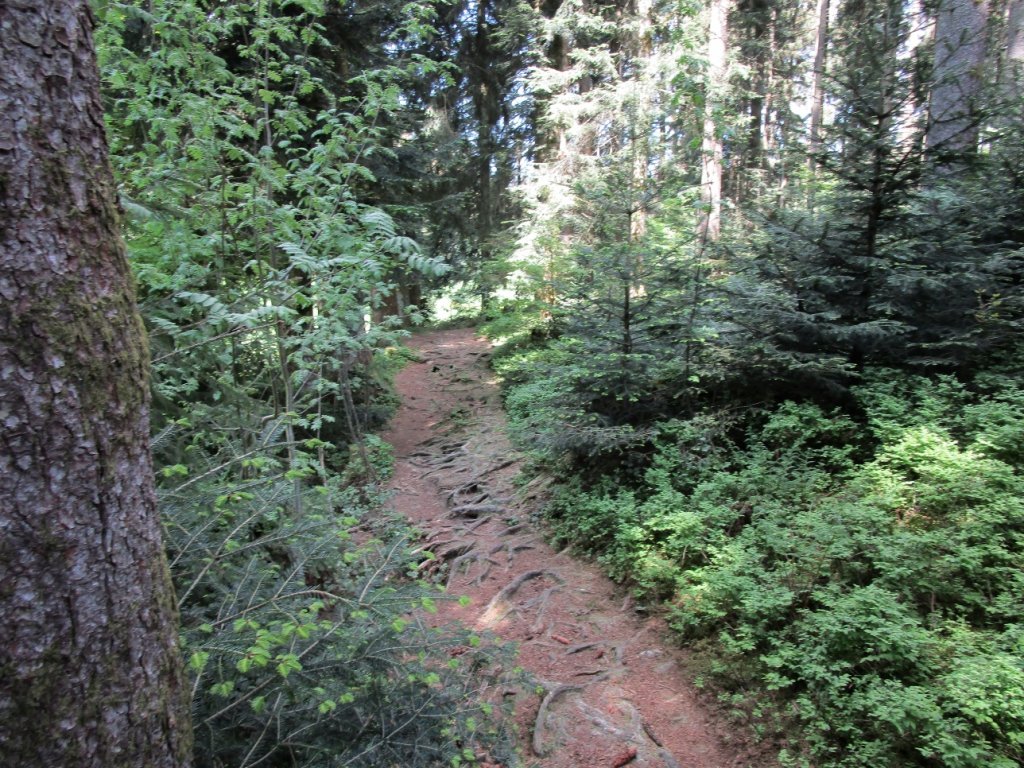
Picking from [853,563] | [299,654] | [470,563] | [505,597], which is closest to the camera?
[299,654]

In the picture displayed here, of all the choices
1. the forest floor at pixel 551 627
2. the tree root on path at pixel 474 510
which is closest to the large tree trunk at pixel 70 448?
the forest floor at pixel 551 627

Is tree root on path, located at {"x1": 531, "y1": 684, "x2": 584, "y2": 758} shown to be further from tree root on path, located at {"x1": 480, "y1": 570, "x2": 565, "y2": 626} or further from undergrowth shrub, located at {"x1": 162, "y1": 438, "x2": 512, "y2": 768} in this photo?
undergrowth shrub, located at {"x1": 162, "y1": 438, "x2": 512, "y2": 768}

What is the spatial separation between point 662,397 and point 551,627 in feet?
10.1

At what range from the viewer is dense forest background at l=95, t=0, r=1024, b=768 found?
2311mm

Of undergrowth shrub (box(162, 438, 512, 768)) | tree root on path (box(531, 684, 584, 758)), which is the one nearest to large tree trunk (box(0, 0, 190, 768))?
undergrowth shrub (box(162, 438, 512, 768))

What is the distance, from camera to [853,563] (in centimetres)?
398

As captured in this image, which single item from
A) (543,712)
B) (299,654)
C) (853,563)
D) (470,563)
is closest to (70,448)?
(299,654)

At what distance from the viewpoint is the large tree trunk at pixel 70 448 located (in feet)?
4.33

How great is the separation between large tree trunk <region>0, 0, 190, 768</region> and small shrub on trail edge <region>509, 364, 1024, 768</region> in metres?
3.58

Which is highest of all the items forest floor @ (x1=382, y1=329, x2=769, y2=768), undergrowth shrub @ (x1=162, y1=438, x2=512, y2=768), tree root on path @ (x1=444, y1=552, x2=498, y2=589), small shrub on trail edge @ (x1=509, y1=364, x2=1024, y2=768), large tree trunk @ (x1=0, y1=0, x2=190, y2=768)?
large tree trunk @ (x1=0, y1=0, x2=190, y2=768)

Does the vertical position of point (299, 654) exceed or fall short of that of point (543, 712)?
it exceeds it

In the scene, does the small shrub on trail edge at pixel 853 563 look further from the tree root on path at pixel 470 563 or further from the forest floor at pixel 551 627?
the tree root on path at pixel 470 563

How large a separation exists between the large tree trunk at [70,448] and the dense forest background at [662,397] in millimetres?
241

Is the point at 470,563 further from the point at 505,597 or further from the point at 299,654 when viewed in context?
the point at 299,654
